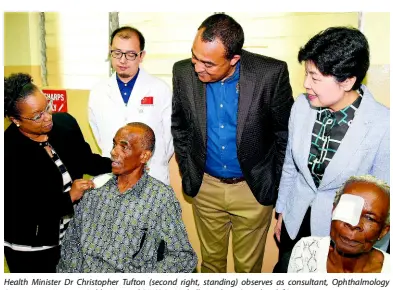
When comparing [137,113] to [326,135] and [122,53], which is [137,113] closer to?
[122,53]

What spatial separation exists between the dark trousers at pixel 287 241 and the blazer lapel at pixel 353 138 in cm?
30

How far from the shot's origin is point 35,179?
70.2 inches

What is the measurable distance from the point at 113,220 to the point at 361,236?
107cm

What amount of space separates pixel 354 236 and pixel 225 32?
104 cm

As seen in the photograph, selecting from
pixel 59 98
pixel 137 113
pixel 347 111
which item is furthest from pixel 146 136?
pixel 347 111

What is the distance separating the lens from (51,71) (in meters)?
2.36

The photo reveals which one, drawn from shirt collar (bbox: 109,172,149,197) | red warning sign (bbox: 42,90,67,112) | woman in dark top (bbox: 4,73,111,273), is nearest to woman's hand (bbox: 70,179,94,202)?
woman in dark top (bbox: 4,73,111,273)

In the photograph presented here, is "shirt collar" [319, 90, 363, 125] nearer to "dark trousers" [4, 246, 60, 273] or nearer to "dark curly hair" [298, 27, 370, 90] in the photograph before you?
"dark curly hair" [298, 27, 370, 90]

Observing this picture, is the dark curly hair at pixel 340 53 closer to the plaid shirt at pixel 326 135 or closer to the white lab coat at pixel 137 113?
the plaid shirt at pixel 326 135

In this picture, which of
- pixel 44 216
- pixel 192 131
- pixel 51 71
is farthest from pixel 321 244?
pixel 51 71

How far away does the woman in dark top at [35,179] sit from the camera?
1.74 metres

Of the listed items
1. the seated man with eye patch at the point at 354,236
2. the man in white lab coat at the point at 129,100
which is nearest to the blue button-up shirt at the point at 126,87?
the man in white lab coat at the point at 129,100
